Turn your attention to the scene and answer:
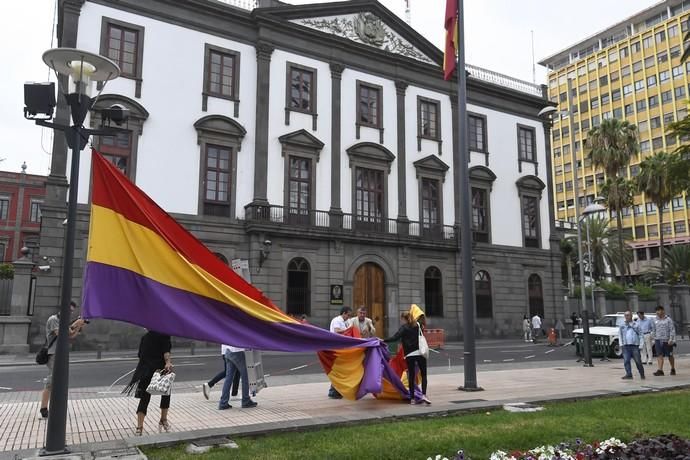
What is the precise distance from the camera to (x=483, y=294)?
35344 millimetres

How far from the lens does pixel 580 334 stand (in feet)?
73.2

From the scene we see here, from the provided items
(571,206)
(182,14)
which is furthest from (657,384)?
(571,206)

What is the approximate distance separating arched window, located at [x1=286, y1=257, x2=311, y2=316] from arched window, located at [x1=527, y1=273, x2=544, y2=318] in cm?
1642

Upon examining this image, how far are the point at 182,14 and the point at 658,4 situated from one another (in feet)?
275

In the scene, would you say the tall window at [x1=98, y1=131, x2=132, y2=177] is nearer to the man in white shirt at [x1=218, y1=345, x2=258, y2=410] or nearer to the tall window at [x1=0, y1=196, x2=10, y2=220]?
the man in white shirt at [x1=218, y1=345, x2=258, y2=410]

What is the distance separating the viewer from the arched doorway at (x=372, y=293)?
30.4 metres

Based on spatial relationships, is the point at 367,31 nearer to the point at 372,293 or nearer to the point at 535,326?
the point at 372,293

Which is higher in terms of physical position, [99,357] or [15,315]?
[15,315]

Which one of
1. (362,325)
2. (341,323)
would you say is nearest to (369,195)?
(341,323)

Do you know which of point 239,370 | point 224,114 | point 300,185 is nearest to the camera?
point 239,370

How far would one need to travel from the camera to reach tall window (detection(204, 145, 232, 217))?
27.3 m

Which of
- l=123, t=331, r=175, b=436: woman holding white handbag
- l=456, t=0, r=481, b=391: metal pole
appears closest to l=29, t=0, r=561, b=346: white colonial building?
l=456, t=0, r=481, b=391: metal pole

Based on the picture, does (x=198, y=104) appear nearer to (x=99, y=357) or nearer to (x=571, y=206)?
(x=99, y=357)

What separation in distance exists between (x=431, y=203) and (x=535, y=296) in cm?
1025
